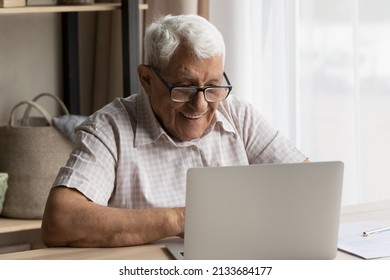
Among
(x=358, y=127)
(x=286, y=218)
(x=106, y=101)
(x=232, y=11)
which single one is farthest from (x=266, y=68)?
(x=286, y=218)

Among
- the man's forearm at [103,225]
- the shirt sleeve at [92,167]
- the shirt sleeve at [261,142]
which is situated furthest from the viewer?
the shirt sleeve at [261,142]

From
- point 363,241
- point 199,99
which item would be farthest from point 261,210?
point 199,99

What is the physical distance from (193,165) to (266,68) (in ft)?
3.11

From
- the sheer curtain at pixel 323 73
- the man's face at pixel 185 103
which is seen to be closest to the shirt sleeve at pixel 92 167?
the man's face at pixel 185 103

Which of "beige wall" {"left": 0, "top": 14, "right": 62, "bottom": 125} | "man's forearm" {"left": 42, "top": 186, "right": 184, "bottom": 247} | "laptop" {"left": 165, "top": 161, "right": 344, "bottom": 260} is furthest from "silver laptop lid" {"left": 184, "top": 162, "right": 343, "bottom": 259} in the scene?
"beige wall" {"left": 0, "top": 14, "right": 62, "bottom": 125}

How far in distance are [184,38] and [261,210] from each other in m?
0.69

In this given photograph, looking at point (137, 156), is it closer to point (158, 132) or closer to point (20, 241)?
point (158, 132)

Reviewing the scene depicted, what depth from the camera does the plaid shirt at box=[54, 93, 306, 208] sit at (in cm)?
219

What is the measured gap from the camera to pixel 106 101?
3746 mm

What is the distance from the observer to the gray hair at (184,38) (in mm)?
2223

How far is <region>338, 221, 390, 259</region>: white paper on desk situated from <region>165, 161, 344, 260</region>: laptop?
161 millimetres

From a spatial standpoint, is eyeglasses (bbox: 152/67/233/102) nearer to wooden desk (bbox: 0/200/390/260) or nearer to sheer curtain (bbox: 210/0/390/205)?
wooden desk (bbox: 0/200/390/260)

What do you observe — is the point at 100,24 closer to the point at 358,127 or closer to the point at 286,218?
the point at 358,127

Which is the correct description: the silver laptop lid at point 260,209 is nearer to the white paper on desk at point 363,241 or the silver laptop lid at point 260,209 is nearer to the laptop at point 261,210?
the laptop at point 261,210
